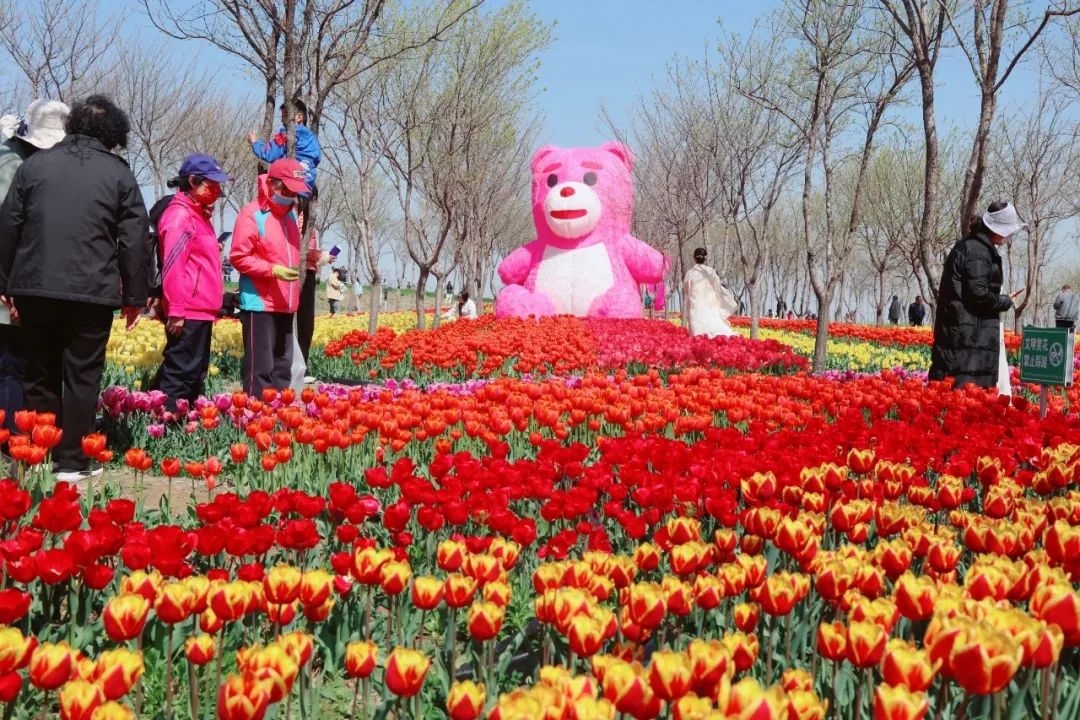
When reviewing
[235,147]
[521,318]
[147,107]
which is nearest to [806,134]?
[521,318]

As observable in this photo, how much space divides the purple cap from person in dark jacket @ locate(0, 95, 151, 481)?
82cm

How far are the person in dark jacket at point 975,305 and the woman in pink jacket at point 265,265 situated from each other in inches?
176

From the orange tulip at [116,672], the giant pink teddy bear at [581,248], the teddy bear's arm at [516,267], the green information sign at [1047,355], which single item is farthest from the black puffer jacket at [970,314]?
the teddy bear's arm at [516,267]

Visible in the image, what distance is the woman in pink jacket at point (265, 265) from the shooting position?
571 centimetres

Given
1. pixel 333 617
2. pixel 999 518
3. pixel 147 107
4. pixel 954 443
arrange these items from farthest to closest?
pixel 147 107 < pixel 954 443 < pixel 999 518 < pixel 333 617

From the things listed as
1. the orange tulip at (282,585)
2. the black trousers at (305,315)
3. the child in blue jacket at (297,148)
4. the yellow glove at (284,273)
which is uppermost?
the child in blue jacket at (297,148)

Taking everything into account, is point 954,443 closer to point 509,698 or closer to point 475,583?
point 475,583

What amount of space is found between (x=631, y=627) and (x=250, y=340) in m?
4.68

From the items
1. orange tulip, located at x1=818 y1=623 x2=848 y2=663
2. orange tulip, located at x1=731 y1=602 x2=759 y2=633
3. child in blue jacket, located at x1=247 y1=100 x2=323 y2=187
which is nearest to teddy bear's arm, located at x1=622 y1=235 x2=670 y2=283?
child in blue jacket, located at x1=247 y1=100 x2=323 y2=187

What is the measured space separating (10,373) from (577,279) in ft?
33.1

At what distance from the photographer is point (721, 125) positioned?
16.1 meters

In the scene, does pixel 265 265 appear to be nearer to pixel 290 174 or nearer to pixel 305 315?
pixel 290 174

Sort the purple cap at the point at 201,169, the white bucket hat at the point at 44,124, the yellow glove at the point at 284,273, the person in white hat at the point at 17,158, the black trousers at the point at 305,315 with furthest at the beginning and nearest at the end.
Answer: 1. the black trousers at the point at 305,315
2. the yellow glove at the point at 284,273
3. the purple cap at the point at 201,169
4. the white bucket hat at the point at 44,124
5. the person in white hat at the point at 17,158

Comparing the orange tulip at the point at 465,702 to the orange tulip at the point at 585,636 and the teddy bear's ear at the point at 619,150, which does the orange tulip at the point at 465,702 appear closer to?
the orange tulip at the point at 585,636
